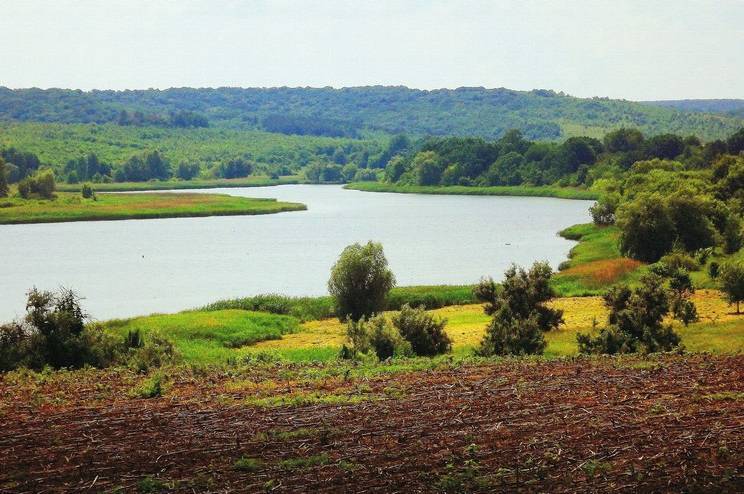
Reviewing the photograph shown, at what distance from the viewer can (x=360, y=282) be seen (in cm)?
6000

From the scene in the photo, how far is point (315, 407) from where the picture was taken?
83.3 ft

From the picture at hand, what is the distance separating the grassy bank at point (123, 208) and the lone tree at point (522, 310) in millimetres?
98949

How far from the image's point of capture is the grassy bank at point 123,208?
143 m

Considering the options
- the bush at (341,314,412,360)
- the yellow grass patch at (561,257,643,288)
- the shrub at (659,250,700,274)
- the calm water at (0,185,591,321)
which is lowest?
the calm water at (0,185,591,321)

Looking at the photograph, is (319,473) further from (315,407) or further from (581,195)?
(581,195)

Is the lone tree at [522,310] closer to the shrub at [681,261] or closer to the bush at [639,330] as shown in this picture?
the bush at [639,330]

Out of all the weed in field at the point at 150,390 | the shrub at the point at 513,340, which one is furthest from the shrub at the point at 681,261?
the weed in field at the point at 150,390

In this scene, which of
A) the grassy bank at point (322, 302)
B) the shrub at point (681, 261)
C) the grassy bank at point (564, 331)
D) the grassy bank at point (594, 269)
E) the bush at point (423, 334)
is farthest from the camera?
the shrub at point (681, 261)

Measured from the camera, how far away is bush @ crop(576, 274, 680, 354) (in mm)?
40969

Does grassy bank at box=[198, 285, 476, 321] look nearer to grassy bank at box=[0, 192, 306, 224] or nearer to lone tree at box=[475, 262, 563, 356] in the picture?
lone tree at box=[475, 262, 563, 356]

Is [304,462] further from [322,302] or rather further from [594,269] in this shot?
[594,269]

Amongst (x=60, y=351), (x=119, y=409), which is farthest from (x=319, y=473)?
(x=60, y=351)

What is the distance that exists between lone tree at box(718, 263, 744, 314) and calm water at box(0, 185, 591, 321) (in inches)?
1088

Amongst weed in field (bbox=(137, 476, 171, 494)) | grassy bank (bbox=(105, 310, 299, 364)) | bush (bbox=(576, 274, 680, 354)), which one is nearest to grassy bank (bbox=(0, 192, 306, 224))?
grassy bank (bbox=(105, 310, 299, 364))
